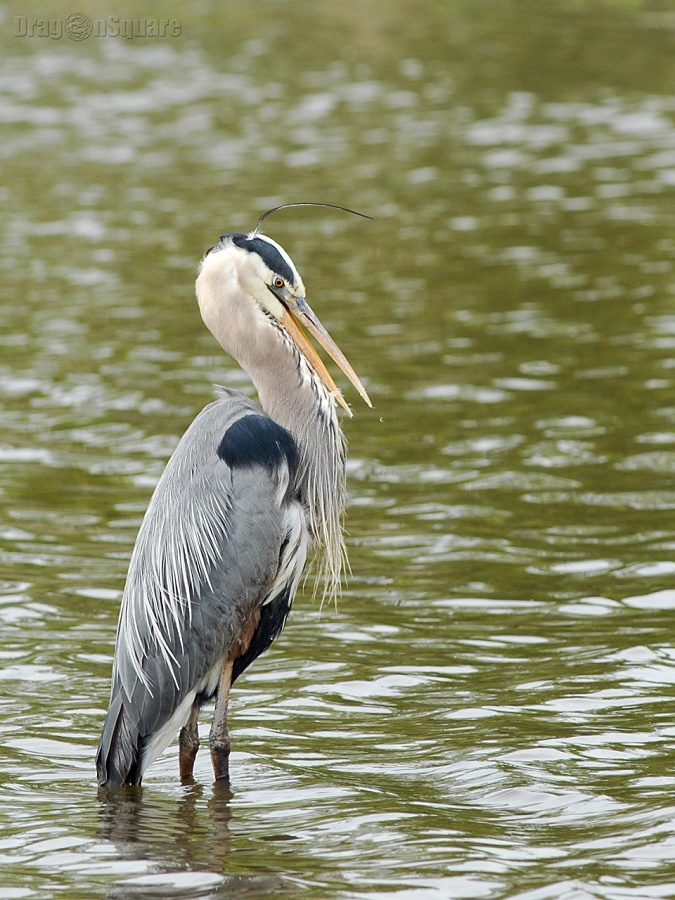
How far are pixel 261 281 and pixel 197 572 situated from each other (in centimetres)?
123

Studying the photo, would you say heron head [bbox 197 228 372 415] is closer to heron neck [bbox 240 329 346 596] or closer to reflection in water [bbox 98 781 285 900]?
heron neck [bbox 240 329 346 596]

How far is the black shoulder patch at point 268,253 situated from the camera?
631 centimetres

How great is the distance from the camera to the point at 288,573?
6309 mm

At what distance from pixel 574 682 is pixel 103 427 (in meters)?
4.97

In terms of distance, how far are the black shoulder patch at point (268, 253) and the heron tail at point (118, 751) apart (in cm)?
186

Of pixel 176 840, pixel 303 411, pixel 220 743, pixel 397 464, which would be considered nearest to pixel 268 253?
pixel 303 411

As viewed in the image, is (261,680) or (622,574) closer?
(261,680)

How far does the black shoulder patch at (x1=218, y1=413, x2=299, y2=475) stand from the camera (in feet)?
20.1

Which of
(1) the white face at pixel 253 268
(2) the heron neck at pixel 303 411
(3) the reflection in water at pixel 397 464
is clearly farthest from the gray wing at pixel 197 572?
(1) the white face at pixel 253 268

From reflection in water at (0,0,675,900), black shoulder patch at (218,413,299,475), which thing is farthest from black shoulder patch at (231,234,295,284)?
reflection in water at (0,0,675,900)

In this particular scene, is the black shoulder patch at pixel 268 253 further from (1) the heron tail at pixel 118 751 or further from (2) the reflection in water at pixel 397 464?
(2) the reflection in water at pixel 397 464

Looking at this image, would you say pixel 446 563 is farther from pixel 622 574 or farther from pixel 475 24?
pixel 475 24

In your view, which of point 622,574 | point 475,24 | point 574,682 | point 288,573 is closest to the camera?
point 288,573

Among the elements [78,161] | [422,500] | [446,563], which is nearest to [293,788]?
[446,563]
